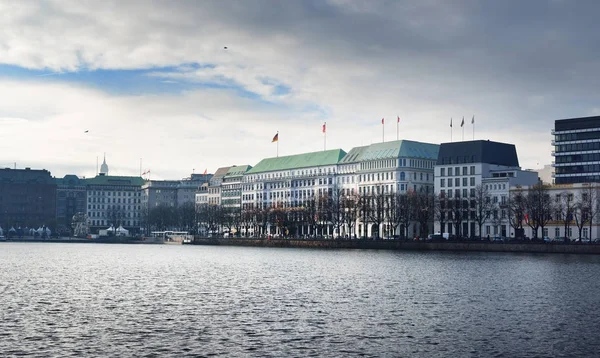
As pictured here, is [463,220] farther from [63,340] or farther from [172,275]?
[63,340]

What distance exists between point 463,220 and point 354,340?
14574 centimetres

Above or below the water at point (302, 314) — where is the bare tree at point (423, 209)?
above

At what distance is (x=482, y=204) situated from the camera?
172125mm

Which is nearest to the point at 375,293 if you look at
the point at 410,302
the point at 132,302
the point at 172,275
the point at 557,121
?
the point at 410,302

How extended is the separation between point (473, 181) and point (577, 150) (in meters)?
23.5

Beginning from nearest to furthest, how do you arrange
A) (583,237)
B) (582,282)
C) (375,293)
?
(375,293) < (582,282) < (583,237)

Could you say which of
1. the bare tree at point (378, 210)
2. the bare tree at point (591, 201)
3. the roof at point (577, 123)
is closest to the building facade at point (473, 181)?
the bare tree at point (378, 210)

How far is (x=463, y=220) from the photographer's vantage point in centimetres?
18288

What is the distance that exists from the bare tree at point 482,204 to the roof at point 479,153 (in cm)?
859

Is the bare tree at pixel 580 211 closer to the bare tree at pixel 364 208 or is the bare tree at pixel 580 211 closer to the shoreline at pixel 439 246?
the shoreline at pixel 439 246

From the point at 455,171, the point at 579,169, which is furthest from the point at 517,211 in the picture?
the point at 455,171

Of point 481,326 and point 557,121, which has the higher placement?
point 557,121

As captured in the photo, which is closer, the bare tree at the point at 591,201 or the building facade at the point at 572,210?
the bare tree at the point at 591,201

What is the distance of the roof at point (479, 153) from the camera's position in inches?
7367
